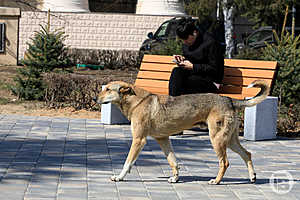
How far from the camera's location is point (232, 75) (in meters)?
9.80

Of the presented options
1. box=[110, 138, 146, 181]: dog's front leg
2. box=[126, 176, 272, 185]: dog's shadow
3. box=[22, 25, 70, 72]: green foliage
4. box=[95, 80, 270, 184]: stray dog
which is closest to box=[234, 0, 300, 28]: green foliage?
box=[22, 25, 70, 72]: green foliage

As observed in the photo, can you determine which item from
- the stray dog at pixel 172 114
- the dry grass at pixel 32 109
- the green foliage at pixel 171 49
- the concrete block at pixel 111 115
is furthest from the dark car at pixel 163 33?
the stray dog at pixel 172 114

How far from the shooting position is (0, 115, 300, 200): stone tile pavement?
19.4 feet

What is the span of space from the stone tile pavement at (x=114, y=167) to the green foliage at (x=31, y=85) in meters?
3.15

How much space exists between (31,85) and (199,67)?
582 cm

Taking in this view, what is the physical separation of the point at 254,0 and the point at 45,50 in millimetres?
9120

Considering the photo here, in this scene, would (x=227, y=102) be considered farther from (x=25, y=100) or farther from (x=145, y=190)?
(x=25, y=100)

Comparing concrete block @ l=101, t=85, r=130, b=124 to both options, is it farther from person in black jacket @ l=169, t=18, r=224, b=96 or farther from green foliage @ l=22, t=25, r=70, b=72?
green foliage @ l=22, t=25, r=70, b=72

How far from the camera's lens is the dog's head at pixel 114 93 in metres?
6.25

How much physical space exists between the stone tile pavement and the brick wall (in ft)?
52.0

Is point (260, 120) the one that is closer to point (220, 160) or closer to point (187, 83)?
point (187, 83)

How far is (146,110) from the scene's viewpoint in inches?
248

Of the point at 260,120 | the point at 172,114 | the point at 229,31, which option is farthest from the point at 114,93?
the point at 229,31

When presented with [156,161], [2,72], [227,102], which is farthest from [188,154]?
[2,72]
